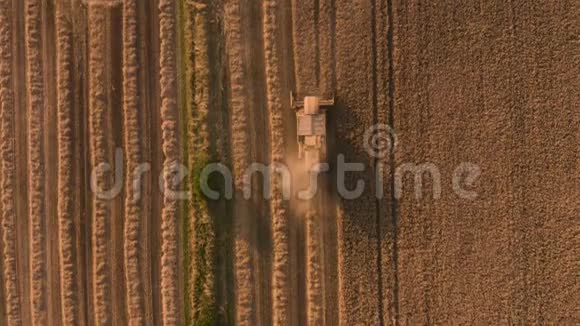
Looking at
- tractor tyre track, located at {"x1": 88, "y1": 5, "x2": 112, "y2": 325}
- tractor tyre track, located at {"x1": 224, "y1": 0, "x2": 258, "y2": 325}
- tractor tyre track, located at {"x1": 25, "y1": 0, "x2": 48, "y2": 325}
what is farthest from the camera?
tractor tyre track, located at {"x1": 25, "y1": 0, "x2": 48, "y2": 325}

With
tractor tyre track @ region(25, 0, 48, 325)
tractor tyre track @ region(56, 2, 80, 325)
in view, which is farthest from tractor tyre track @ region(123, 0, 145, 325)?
tractor tyre track @ region(25, 0, 48, 325)

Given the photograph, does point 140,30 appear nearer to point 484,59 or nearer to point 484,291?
point 484,59

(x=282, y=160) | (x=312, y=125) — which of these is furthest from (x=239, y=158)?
(x=312, y=125)

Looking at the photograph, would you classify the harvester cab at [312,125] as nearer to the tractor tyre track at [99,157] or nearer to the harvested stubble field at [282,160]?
the harvested stubble field at [282,160]

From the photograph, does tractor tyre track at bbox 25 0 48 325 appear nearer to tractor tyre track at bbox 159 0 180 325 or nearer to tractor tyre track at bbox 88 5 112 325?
tractor tyre track at bbox 88 5 112 325

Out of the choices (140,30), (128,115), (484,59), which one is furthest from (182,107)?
(484,59)

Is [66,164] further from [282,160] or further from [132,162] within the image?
[282,160]
